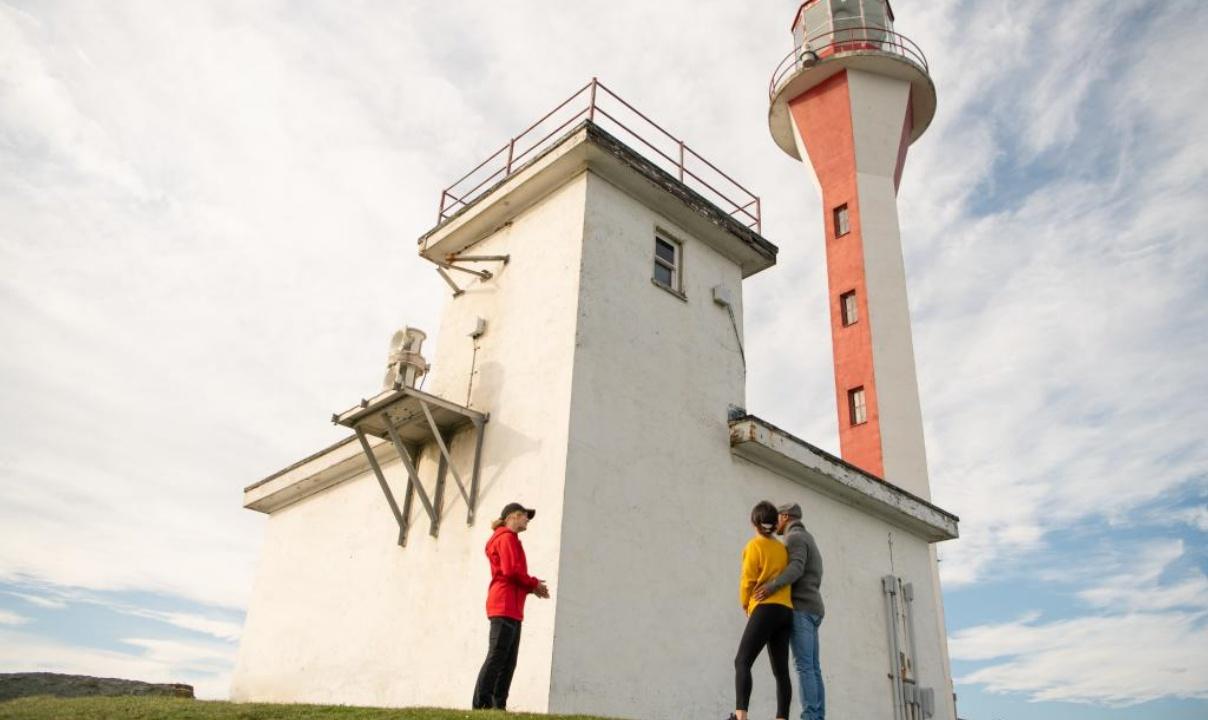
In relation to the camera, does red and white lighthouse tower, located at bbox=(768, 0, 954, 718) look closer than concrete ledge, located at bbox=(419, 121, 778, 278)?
No

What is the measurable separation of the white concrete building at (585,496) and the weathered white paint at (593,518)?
36 millimetres

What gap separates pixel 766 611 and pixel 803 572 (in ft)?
1.49

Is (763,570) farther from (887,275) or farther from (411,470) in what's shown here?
(887,275)

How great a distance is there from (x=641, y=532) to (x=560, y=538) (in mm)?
1368

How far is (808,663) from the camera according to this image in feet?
24.6

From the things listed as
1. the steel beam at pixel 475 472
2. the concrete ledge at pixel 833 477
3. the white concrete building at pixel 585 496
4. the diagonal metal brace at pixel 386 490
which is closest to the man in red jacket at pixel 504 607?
the white concrete building at pixel 585 496

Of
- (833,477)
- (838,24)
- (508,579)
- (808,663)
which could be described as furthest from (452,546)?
(838,24)

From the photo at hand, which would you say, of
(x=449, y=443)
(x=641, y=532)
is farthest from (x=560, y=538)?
(x=449, y=443)

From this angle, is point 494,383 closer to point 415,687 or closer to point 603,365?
point 603,365

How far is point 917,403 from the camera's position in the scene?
22.5 meters

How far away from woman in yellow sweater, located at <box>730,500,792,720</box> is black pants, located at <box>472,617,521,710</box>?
7.64 feet

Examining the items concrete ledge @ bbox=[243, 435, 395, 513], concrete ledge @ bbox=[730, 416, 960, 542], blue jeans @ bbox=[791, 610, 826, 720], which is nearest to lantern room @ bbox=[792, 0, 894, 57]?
concrete ledge @ bbox=[730, 416, 960, 542]

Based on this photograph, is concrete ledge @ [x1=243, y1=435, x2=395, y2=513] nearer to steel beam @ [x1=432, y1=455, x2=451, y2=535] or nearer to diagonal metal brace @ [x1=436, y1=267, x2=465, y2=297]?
steel beam @ [x1=432, y1=455, x2=451, y2=535]

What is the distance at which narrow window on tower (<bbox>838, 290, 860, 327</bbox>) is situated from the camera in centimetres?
2402
